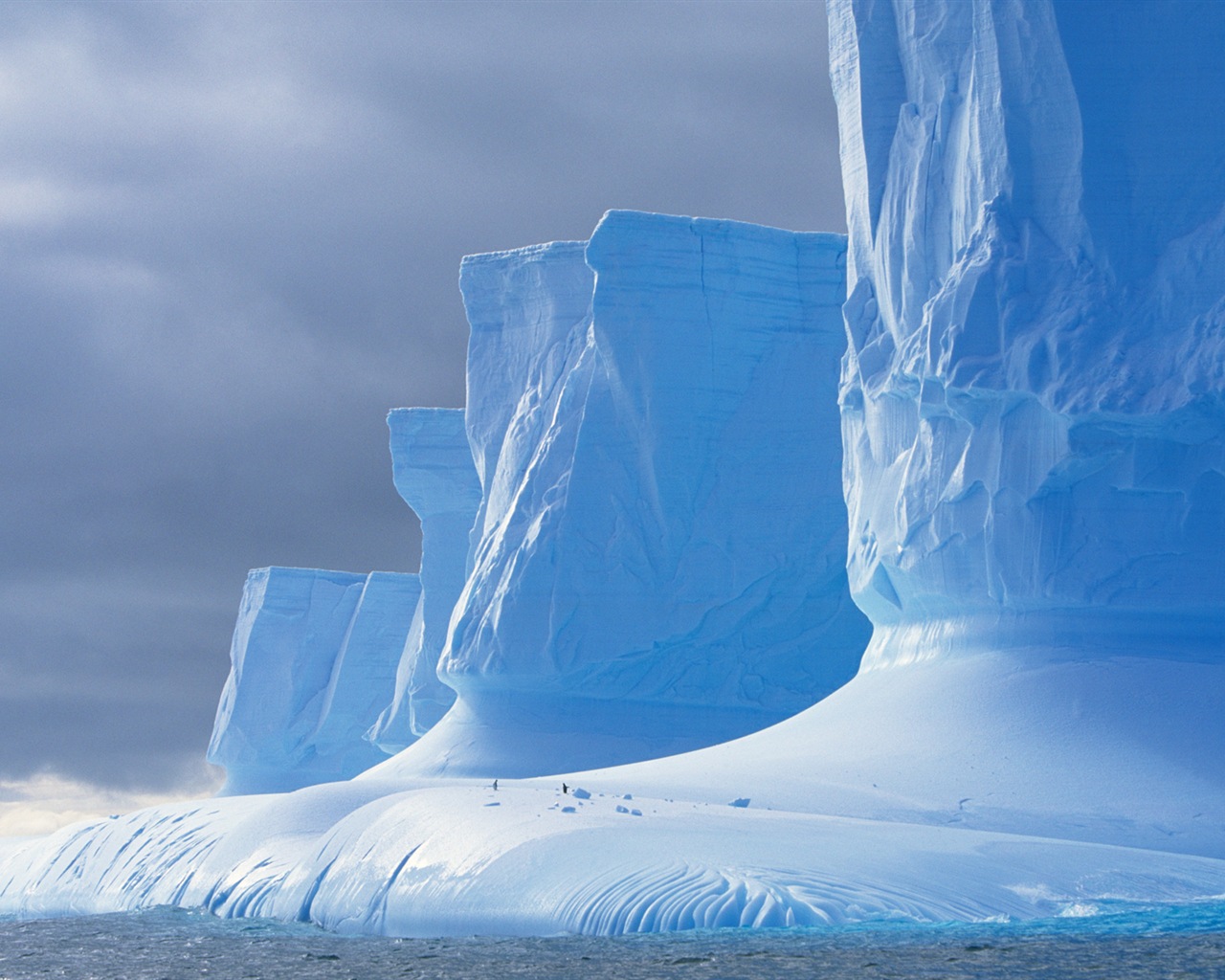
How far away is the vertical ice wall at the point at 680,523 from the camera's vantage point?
23.1m

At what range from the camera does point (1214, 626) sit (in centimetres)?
1521

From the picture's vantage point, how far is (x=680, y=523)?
23438 millimetres

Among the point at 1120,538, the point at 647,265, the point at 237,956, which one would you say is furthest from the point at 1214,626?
the point at 647,265

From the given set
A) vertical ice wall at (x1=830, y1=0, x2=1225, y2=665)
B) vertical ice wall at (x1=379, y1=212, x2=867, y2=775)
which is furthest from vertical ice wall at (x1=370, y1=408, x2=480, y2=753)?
vertical ice wall at (x1=830, y1=0, x2=1225, y2=665)

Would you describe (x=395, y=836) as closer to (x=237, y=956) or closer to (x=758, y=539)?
(x=237, y=956)

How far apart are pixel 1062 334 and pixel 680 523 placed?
869 cm

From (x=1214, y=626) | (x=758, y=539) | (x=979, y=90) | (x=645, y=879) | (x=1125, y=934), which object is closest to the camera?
(x=1125, y=934)

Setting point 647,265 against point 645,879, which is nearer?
point 645,879

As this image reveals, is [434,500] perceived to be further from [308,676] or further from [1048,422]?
[1048,422]

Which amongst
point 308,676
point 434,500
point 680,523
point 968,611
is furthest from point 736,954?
point 308,676

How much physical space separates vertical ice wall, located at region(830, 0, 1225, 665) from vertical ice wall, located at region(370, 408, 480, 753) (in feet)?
45.6

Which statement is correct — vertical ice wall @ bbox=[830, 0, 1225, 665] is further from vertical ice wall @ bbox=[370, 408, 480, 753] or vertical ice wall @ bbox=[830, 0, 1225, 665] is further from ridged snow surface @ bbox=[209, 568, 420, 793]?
ridged snow surface @ bbox=[209, 568, 420, 793]

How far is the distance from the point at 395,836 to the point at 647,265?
39.0ft

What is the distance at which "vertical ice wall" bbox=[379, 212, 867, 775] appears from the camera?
23094mm
